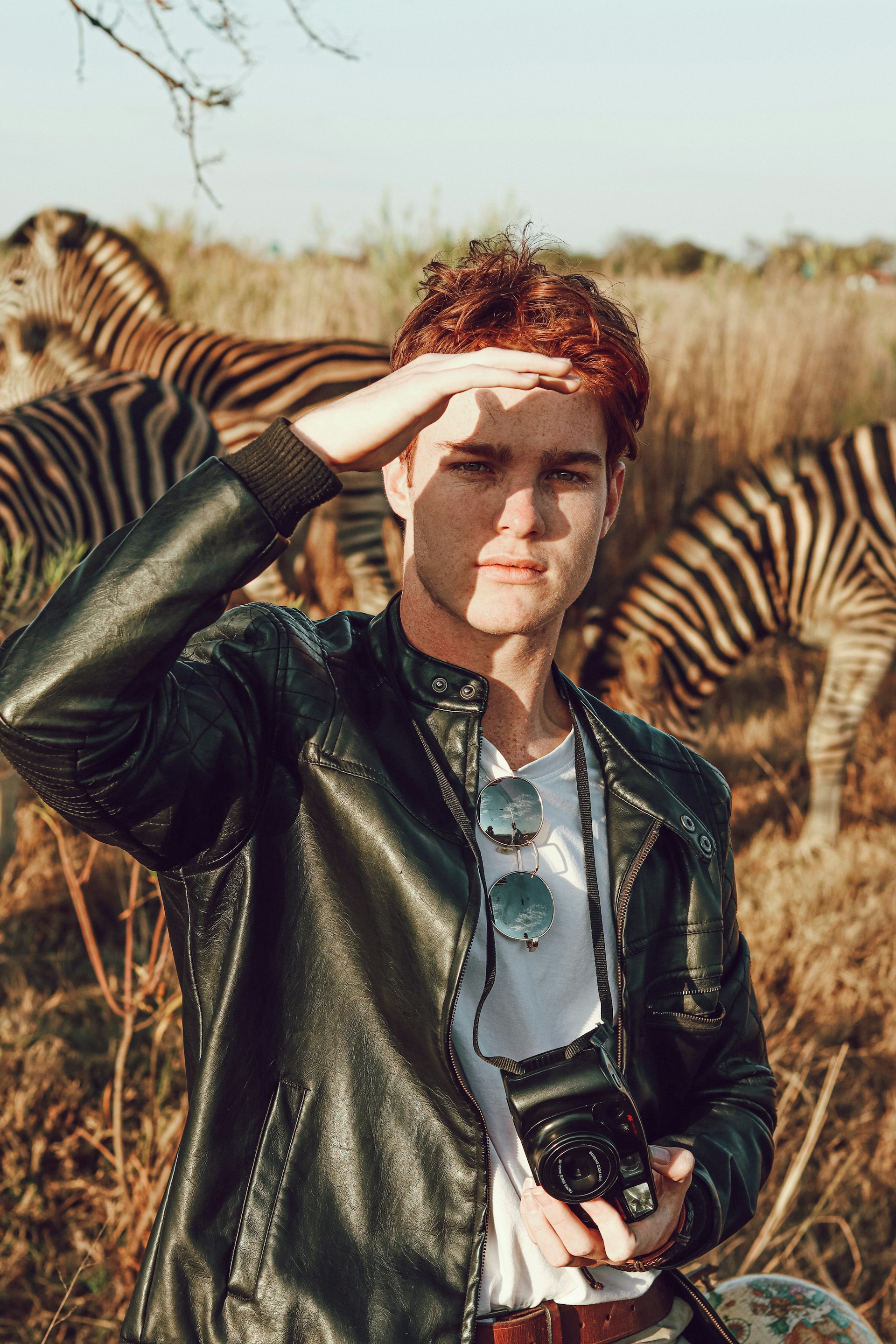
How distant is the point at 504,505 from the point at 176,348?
6313 mm

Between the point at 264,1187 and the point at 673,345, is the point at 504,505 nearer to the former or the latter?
the point at 264,1187

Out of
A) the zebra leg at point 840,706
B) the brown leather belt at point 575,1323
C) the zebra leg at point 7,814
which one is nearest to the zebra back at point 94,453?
the zebra leg at point 7,814

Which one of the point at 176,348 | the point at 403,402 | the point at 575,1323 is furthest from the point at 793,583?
the point at 403,402

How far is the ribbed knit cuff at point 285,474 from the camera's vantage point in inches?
49.9

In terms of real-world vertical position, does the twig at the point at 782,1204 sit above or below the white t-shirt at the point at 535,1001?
below

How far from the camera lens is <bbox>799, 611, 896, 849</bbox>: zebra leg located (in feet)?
20.1

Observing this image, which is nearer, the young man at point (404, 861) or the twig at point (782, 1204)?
the young man at point (404, 861)

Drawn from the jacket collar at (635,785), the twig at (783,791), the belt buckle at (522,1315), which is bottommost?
the twig at (783,791)

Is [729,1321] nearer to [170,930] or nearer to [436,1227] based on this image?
[436,1227]

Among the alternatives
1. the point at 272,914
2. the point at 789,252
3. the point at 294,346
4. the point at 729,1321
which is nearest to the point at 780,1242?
the point at 729,1321

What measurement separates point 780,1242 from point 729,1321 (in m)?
1.33

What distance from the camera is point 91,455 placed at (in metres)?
5.44

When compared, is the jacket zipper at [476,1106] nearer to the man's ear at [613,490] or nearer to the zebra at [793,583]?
the man's ear at [613,490]

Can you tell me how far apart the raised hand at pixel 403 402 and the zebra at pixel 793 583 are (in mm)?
4902
